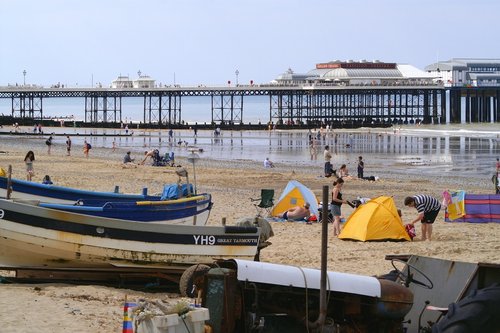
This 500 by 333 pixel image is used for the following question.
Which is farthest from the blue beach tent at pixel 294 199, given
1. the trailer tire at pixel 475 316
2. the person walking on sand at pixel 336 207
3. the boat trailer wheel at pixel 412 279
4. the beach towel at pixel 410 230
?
the trailer tire at pixel 475 316

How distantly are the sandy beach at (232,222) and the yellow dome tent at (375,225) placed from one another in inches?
13.1

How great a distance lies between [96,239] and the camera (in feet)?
44.0

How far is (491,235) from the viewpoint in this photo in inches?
739

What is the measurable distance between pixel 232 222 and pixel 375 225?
3231mm

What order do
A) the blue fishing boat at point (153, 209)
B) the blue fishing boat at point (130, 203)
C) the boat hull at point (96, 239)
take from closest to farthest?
the boat hull at point (96, 239)
the blue fishing boat at point (153, 209)
the blue fishing boat at point (130, 203)

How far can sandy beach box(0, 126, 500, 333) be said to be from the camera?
35.7 ft

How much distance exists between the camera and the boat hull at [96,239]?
43.6ft

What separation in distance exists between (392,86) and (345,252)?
344 feet

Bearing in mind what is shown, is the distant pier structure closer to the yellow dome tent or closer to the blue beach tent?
the blue beach tent

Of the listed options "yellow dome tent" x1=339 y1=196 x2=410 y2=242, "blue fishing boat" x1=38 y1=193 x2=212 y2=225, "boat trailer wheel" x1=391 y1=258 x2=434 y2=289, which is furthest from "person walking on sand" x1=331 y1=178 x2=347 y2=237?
"boat trailer wheel" x1=391 y1=258 x2=434 y2=289

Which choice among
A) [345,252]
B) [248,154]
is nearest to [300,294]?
[345,252]

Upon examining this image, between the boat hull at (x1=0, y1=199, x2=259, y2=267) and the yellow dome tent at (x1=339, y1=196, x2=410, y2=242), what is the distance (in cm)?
557

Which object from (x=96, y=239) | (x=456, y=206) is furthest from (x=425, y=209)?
(x=96, y=239)

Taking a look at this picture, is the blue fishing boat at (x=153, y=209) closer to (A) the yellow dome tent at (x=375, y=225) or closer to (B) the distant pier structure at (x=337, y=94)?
(A) the yellow dome tent at (x=375, y=225)
